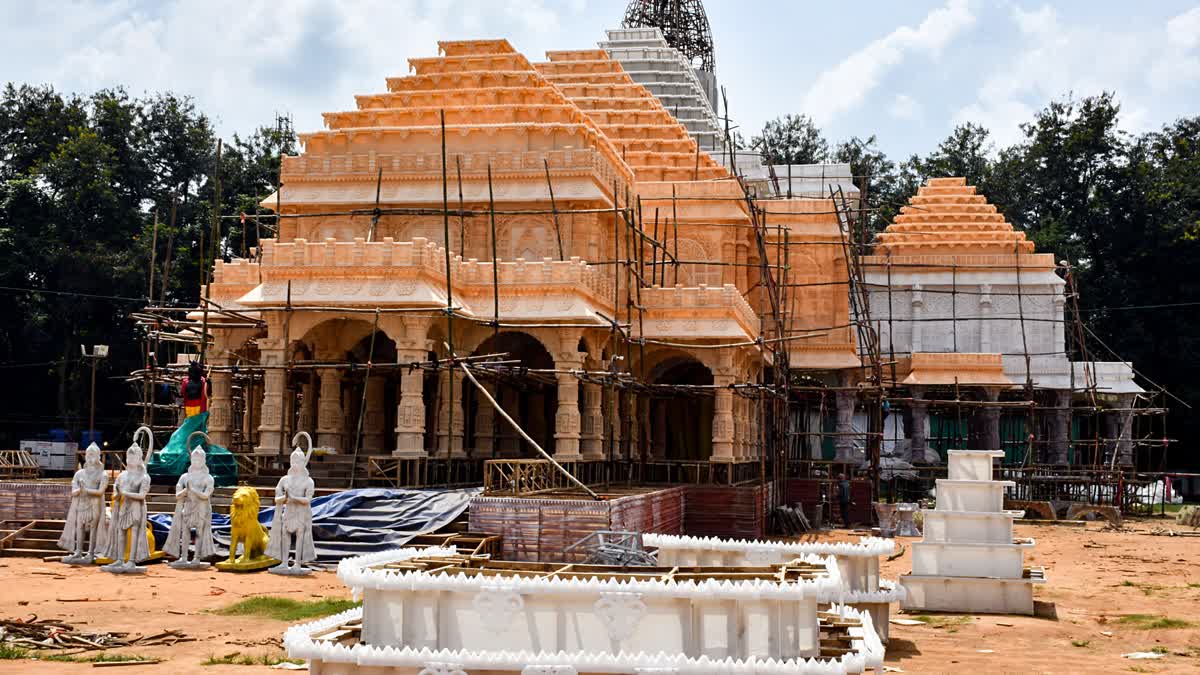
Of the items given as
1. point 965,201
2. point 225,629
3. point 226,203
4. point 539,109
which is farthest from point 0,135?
point 225,629

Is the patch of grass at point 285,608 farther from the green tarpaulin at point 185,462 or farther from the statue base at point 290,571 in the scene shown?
the green tarpaulin at point 185,462

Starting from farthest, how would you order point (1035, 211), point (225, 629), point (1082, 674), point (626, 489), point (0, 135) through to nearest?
point (1035, 211) < point (0, 135) < point (626, 489) < point (225, 629) < point (1082, 674)

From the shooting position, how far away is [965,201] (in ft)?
167

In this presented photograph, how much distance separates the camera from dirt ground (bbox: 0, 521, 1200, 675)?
14.9 m

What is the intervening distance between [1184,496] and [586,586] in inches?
1830

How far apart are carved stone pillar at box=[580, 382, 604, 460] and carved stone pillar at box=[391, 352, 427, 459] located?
4256mm

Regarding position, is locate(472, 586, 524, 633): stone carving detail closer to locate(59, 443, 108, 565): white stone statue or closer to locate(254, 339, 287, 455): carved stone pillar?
locate(59, 443, 108, 565): white stone statue

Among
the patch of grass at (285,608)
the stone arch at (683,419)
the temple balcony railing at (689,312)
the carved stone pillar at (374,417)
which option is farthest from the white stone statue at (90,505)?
the stone arch at (683,419)

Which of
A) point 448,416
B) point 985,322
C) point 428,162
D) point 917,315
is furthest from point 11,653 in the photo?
point 985,322

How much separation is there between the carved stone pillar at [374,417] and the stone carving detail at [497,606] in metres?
20.2

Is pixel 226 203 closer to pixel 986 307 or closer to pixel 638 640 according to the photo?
pixel 986 307

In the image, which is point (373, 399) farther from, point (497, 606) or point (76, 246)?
point (76, 246)

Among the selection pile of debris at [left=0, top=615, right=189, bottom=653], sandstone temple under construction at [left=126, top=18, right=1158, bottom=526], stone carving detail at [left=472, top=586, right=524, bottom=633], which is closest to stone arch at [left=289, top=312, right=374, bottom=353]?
sandstone temple under construction at [left=126, top=18, right=1158, bottom=526]

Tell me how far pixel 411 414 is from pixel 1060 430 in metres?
28.4
